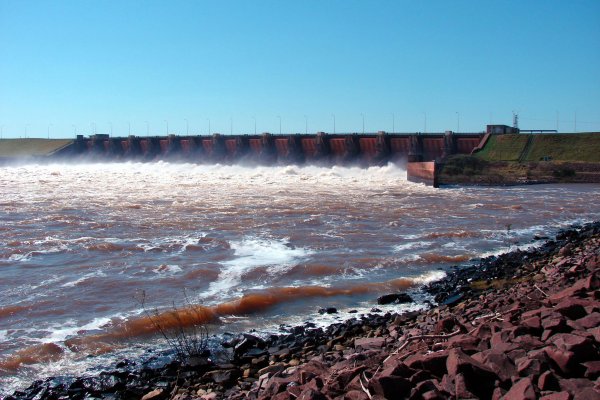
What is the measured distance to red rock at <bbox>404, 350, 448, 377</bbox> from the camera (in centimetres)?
401

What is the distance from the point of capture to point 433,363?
404cm

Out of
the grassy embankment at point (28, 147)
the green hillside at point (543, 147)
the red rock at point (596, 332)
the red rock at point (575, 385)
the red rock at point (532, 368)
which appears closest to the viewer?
the red rock at point (575, 385)

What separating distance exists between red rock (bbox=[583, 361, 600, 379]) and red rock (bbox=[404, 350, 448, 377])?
35.6 inches

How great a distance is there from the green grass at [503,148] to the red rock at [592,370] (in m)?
46.6

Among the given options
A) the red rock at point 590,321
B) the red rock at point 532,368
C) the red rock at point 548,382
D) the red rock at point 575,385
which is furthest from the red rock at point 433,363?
the red rock at point 590,321

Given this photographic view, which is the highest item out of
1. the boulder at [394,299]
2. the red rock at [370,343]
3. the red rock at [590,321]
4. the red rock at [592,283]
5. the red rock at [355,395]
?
the red rock at [590,321]

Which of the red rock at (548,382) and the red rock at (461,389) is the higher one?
the red rock at (548,382)

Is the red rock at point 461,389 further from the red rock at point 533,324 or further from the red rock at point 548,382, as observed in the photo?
the red rock at point 533,324

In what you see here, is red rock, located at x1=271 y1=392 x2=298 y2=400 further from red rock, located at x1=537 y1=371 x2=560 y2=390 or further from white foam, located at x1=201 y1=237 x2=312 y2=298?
white foam, located at x1=201 y1=237 x2=312 y2=298

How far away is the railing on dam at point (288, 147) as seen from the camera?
51.4 meters

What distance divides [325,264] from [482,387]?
30.5 ft

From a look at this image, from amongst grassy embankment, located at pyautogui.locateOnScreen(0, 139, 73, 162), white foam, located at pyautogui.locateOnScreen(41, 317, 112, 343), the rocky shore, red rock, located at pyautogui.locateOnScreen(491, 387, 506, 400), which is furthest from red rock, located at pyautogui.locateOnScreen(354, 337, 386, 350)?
grassy embankment, located at pyautogui.locateOnScreen(0, 139, 73, 162)

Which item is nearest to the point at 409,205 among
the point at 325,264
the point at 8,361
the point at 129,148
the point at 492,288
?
the point at 325,264

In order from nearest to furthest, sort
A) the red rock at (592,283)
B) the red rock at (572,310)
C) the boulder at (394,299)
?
the red rock at (572,310) → the red rock at (592,283) → the boulder at (394,299)
